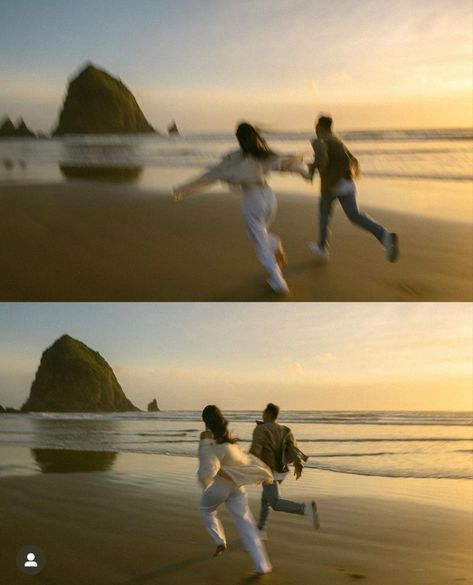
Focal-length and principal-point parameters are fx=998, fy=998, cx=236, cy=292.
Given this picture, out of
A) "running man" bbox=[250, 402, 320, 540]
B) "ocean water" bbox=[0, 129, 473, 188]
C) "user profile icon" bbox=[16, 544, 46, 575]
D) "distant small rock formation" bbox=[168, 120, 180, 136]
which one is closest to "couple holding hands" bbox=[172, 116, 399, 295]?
"running man" bbox=[250, 402, 320, 540]

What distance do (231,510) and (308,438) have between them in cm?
204

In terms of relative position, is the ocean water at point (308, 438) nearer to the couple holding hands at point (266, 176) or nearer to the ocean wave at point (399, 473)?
the ocean wave at point (399, 473)

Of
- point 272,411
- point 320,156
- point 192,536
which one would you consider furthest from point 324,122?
point 192,536

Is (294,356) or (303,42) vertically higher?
(303,42)

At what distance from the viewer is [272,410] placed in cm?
396

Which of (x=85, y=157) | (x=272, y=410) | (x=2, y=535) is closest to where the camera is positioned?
(x=272, y=410)

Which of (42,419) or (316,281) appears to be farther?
(42,419)

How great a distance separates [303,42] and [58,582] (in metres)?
3.24

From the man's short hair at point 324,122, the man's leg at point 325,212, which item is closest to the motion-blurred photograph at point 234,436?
the man's leg at point 325,212

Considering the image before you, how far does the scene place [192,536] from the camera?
4.18 metres

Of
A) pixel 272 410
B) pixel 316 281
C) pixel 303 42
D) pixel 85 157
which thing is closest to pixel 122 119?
pixel 85 157

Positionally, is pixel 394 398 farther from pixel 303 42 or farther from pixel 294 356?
pixel 303 42

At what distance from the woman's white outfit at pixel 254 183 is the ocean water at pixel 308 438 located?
1227 millimetres

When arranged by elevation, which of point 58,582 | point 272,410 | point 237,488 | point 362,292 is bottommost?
point 58,582
